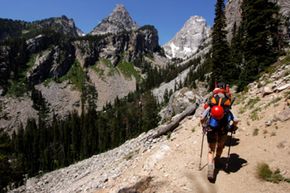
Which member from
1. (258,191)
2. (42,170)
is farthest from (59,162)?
(258,191)

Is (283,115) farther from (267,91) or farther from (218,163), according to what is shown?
(218,163)

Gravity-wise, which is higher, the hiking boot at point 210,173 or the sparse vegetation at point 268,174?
the hiking boot at point 210,173

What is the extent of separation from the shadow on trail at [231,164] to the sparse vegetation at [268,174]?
0.87 meters

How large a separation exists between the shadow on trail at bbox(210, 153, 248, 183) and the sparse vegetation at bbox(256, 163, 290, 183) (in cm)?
87

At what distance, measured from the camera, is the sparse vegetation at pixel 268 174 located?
10.5 meters

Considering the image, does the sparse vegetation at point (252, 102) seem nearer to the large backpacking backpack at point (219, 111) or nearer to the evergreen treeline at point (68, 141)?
the large backpacking backpack at point (219, 111)

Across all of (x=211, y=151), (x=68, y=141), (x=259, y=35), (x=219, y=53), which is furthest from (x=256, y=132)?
(x=68, y=141)

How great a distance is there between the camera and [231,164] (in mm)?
12297

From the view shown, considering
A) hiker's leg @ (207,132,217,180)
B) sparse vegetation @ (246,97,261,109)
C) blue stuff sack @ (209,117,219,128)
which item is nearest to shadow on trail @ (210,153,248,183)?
hiker's leg @ (207,132,217,180)

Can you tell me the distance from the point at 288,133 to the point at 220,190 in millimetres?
4892

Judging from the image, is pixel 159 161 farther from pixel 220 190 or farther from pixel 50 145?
pixel 50 145

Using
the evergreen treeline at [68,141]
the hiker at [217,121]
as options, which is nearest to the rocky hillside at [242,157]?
the hiker at [217,121]

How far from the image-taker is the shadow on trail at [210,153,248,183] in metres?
11.8

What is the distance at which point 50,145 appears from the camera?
107 meters
